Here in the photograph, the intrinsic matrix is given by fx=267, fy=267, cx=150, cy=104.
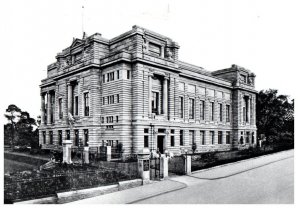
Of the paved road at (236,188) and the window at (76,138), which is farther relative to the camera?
the window at (76,138)

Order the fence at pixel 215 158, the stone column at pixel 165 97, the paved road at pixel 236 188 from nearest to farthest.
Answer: the paved road at pixel 236 188 < the fence at pixel 215 158 < the stone column at pixel 165 97

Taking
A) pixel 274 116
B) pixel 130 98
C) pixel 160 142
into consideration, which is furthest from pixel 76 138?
pixel 274 116

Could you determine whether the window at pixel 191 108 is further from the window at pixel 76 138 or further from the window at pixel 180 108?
the window at pixel 76 138

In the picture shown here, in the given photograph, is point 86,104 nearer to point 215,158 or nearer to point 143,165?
point 215,158

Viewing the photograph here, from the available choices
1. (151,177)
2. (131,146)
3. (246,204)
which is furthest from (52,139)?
(246,204)

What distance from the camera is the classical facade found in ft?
95.3

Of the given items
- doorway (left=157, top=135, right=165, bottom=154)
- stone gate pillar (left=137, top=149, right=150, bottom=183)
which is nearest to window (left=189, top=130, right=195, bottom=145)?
doorway (left=157, top=135, right=165, bottom=154)

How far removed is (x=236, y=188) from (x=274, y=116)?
38.3 meters

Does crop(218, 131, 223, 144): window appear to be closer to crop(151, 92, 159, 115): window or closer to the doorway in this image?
the doorway

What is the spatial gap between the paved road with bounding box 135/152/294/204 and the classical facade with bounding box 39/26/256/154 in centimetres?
1121

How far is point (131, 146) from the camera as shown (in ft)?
94.5

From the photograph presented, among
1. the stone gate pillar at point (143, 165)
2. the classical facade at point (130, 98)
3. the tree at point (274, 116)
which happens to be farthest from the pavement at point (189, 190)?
the tree at point (274, 116)

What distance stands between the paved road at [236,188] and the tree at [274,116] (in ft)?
77.0

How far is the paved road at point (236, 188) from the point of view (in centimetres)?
1312
